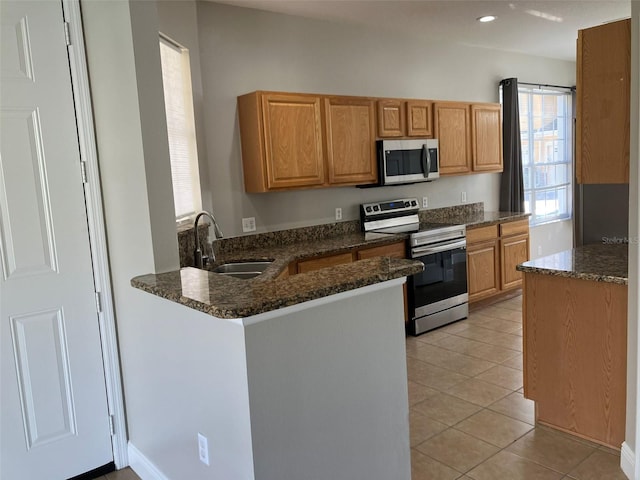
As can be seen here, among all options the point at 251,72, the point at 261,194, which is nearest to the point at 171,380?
the point at 261,194

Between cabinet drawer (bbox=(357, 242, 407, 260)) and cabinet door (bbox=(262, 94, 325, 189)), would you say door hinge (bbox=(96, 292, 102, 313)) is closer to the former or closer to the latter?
cabinet door (bbox=(262, 94, 325, 189))

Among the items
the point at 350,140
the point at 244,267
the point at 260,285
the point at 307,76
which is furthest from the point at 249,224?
the point at 260,285

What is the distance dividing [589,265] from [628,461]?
94 centimetres

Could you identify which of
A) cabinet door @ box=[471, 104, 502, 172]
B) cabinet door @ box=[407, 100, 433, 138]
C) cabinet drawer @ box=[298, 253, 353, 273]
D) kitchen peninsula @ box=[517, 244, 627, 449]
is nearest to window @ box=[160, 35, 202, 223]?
cabinet drawer @ box=[298, 253, 353, 273]

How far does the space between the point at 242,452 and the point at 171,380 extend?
0.56 meters

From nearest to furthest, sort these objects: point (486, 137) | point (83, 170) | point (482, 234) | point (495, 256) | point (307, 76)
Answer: point (83, 170) → point (307, 76) → point (482, 234) → point (495, 256) → point (486, 137)

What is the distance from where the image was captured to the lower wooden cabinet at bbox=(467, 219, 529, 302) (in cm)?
502

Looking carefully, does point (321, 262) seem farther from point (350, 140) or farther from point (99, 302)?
point (99, 302)

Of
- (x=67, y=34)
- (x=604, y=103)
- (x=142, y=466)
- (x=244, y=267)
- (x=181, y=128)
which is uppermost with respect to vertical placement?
(x=67, y=34)

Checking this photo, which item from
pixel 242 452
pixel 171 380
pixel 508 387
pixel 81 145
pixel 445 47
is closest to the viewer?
pixel 242 452

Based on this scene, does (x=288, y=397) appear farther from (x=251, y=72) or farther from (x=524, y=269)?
(x=251, y=72)

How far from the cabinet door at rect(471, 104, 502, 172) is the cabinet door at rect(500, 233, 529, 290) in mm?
793

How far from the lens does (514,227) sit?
542cm

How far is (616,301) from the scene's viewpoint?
2443 mm
